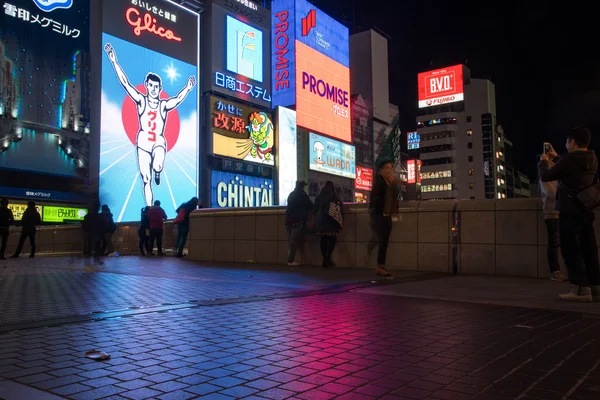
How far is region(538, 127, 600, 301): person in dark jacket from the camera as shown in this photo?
17.6 feet

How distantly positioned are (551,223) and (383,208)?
2449 mm

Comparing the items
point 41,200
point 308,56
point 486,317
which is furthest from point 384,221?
point 308,56

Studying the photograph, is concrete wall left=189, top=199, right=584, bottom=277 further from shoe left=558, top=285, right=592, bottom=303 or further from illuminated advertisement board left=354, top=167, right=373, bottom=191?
illuminated advertisement board left=354, top=167, right=373, bottom=191

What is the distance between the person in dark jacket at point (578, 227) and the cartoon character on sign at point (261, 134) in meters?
33.7

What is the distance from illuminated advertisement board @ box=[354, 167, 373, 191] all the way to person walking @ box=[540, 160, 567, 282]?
155 feet

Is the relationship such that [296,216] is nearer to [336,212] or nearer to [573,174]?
[336,212]

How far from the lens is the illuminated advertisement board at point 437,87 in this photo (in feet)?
257

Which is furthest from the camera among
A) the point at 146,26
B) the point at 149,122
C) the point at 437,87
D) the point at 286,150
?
the point at 437,87

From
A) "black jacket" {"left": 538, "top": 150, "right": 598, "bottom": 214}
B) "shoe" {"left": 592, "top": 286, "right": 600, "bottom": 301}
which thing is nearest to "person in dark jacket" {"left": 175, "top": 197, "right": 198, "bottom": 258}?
"black jacket" {"left": 538, "top": 150, "right": 598, "bottom": 214}

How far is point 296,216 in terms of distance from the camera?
10242 millimetres

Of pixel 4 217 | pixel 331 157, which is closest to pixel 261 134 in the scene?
pixel 331 157

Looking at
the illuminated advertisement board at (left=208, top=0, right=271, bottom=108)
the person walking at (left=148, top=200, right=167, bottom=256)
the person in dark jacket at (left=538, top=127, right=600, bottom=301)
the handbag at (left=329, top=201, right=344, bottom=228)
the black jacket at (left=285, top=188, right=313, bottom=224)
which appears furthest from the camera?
the illuminated advertisement board at (left=208, top=0, right=271, bottom=108)

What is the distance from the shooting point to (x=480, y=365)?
3.05 metres

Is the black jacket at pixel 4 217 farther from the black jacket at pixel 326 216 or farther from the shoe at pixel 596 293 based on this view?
the shoe at pixel 596 293
